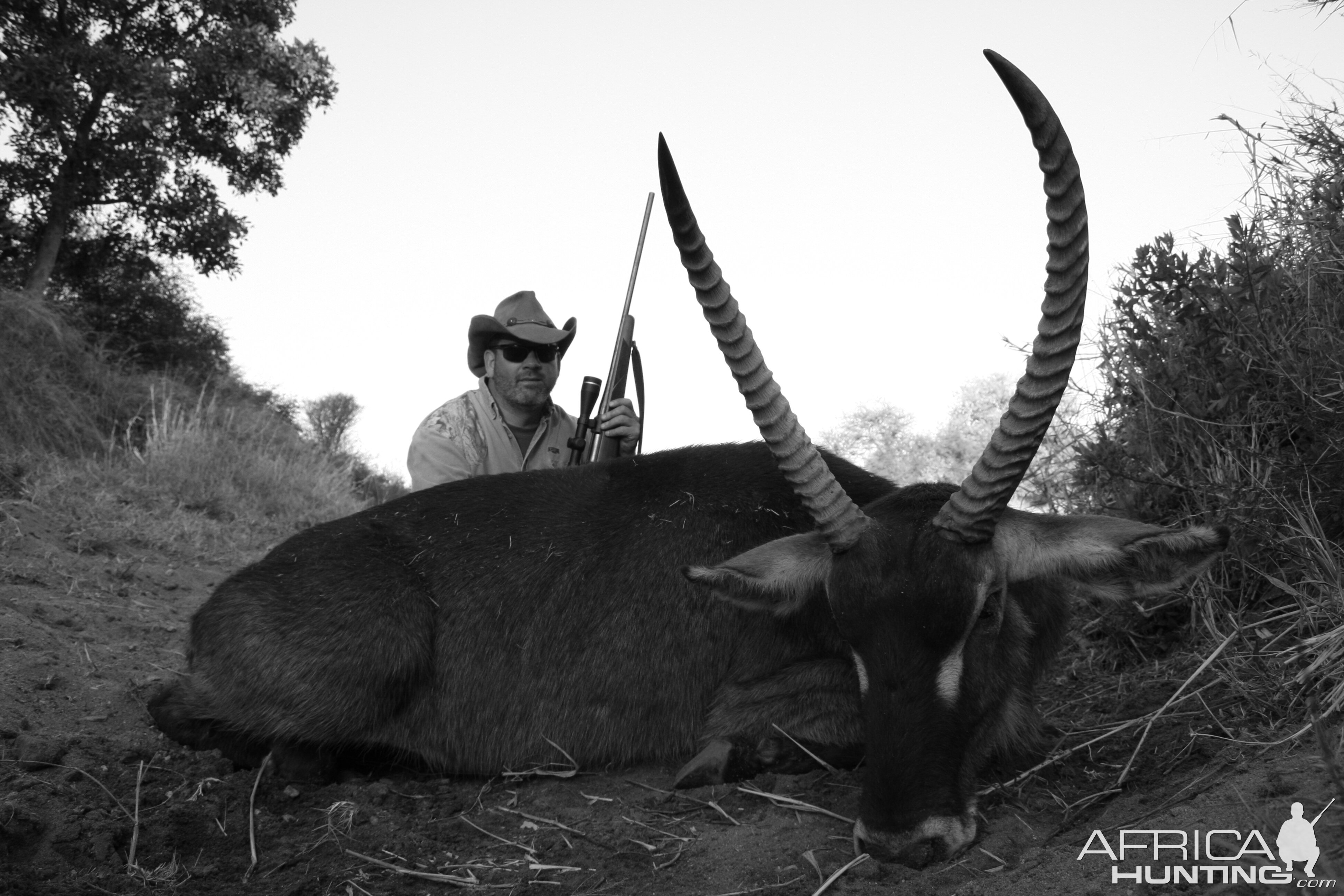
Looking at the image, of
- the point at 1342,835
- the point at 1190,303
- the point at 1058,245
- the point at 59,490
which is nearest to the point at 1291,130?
the point at 1190,303

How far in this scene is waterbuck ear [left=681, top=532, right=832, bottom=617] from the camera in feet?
10.9

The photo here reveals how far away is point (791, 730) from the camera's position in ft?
11.8

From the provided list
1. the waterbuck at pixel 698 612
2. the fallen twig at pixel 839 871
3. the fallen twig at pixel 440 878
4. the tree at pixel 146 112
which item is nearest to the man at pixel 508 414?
the waterbuck at pixel 698 612

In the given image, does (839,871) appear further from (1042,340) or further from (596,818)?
(1042,340)

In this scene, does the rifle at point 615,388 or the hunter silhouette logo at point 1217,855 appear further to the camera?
the rifle at point 615,388

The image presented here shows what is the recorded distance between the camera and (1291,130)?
450cm

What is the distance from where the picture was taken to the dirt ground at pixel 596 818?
258cm

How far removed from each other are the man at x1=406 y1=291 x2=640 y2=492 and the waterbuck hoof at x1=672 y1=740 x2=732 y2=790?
2645 mm

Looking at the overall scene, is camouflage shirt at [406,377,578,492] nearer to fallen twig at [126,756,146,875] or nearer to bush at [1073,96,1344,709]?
fallen twig at [126,756,146,875]

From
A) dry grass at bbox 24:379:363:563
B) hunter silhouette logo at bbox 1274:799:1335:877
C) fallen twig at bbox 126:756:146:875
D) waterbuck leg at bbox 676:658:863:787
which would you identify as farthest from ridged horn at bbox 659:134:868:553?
dry grass at bbox 24:379:363:563

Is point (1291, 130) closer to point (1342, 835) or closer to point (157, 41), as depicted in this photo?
point (1342, 835)

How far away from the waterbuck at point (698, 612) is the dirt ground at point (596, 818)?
0.16 m

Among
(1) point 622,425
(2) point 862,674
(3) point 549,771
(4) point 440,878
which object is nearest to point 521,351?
(1) point 622,425

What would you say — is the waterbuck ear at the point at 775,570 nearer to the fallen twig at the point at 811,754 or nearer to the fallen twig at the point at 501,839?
the fallen twig at the point at 811,754
